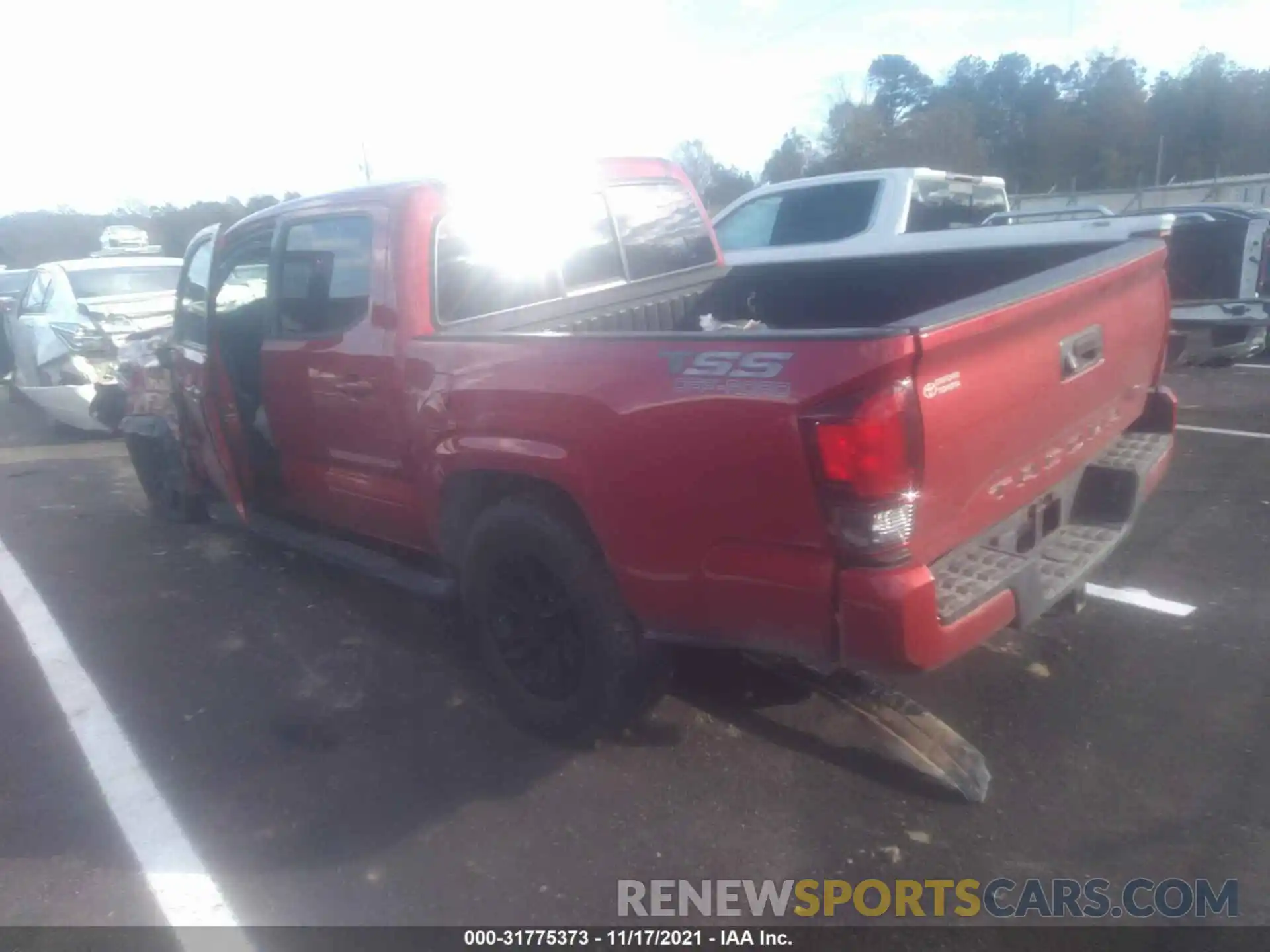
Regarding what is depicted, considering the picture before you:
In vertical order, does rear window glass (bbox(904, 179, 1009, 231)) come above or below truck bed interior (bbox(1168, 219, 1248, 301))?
above

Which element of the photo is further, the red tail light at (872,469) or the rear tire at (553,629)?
the rear tire at (553,629)

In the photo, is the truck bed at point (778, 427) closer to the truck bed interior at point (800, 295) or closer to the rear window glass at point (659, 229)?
the truck bed interior at point (800, 295)

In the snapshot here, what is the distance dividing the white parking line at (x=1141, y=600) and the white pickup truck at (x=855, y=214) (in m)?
3.45

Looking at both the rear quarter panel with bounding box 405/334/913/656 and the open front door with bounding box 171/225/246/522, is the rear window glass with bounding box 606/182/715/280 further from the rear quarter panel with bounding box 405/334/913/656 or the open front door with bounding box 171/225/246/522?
the open front door with bounding box 171/225/246/522

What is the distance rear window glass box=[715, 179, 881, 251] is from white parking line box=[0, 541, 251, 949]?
6.45 metres

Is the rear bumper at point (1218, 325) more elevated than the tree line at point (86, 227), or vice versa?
the tree line at point (86, 227)

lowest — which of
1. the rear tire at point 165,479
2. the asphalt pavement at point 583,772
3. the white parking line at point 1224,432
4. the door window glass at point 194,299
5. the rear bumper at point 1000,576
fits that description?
the white parking line at point 1224,432

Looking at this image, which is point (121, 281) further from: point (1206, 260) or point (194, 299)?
point (1206, 260)

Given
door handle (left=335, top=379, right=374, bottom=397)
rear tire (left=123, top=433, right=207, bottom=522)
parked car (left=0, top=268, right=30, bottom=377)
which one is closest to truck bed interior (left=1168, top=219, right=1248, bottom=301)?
door handle (left=335, top=379, right=374, bottom=397)

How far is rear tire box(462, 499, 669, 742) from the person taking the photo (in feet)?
10.8

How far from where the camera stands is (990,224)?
28.6 ft

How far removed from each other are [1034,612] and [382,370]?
8.25ft

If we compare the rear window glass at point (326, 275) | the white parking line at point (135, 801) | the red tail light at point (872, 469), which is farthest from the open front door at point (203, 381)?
the red tail light at point (872, 469)

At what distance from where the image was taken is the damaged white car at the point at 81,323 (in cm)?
886
